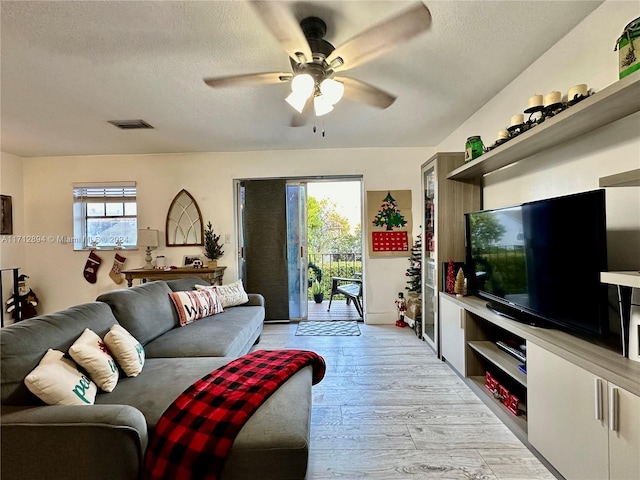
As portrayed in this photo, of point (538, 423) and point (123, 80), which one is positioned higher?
point (123, 80)

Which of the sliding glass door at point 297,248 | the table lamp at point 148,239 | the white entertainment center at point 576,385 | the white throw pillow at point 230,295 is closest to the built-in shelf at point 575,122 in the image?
the white entertainment center at point 576,385

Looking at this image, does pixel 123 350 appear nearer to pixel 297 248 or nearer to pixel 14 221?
pixel 297 248

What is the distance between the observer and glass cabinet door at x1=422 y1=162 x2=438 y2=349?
297 cm

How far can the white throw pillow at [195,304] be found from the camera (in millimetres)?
2646

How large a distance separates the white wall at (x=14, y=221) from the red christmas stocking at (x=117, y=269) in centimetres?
123

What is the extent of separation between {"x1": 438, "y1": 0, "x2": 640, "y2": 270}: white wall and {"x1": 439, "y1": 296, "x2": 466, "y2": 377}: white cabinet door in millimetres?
1008

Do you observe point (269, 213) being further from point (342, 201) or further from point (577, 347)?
point (577, 347)

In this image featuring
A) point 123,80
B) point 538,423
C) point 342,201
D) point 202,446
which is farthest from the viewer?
point 342,201

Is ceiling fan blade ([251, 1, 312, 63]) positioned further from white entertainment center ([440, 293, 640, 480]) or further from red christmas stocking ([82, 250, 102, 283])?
red christmas stocking ([82, 250, 102, 283])

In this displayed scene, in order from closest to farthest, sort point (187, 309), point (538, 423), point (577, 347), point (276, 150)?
point (577, 347) < point (538, 423) < point (187, 309) < point (276, 150)

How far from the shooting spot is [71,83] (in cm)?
226

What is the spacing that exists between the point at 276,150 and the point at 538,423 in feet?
12.6

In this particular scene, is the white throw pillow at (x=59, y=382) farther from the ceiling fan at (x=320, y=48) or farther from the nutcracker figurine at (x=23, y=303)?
the nutcracker figurine at (x=23, y=303)

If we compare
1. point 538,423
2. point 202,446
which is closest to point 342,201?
point 538,423
